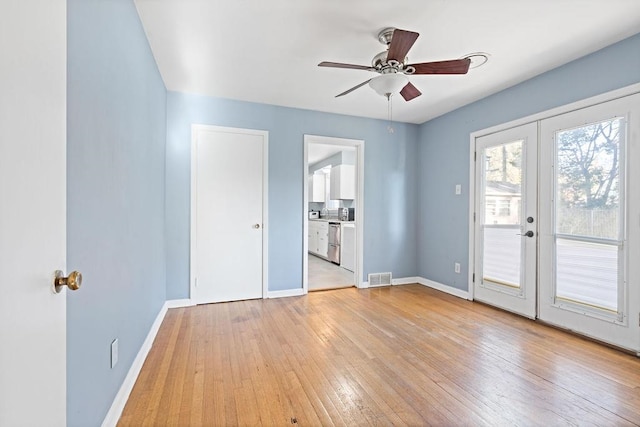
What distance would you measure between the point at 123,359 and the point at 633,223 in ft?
12.1

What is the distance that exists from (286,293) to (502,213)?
9.06ft

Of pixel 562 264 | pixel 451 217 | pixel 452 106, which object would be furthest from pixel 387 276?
pixel 452 106

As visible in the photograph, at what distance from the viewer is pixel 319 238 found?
7.02 m

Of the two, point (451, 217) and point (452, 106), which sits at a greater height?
point (452, 106)

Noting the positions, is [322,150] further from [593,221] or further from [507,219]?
[593,221]

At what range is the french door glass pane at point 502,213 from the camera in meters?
3.20

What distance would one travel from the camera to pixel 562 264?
2.76 metres

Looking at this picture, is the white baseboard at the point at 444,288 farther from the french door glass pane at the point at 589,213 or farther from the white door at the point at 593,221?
the french door glass pane at the point at 589,213

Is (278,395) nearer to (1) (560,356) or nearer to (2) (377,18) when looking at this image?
(1) (560,356)

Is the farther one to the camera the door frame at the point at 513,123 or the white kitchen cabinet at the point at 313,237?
the white kitchen cabinet at the point at 313,237

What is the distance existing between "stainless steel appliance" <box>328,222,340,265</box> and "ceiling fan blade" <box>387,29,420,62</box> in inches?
160

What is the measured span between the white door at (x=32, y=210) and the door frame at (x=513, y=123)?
3490mm

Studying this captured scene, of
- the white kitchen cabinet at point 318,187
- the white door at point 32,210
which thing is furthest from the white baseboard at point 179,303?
the white kitchen cabinet at point 318,187

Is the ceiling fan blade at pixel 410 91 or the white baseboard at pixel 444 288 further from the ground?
the ceiling fan blade at pixel 410 91
